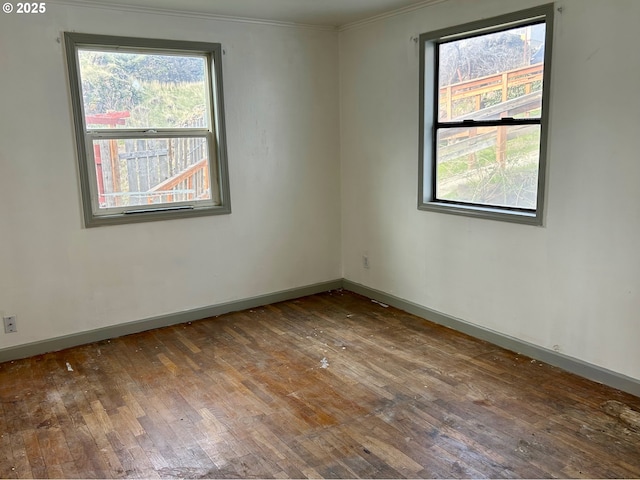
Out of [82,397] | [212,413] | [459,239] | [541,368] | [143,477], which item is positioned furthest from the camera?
[459,239]

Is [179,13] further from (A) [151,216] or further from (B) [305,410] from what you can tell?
(B) [305,410]

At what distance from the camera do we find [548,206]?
10.8 ft

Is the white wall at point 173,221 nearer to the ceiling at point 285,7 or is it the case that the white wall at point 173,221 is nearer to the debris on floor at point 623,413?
the ceiling at point 285,7

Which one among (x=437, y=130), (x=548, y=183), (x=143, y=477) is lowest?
(x=143, y=477)

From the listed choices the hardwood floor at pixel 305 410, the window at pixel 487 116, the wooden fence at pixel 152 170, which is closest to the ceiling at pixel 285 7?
the window at pixel 487 116

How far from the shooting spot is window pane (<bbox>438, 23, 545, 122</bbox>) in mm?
3355

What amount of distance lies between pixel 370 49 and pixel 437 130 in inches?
40.2

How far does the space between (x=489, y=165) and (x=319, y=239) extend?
1899mm

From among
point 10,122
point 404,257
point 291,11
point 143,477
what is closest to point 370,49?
point 291,11

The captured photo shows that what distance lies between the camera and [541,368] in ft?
11.0

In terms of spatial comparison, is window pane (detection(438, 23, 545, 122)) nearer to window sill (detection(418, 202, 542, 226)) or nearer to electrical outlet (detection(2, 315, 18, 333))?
window sill (detection(418, 202, 542, 226))

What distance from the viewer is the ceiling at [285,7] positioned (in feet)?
12.3

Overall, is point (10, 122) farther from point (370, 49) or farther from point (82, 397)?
point (370, 49)

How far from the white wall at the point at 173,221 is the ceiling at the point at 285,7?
0.12 meters
